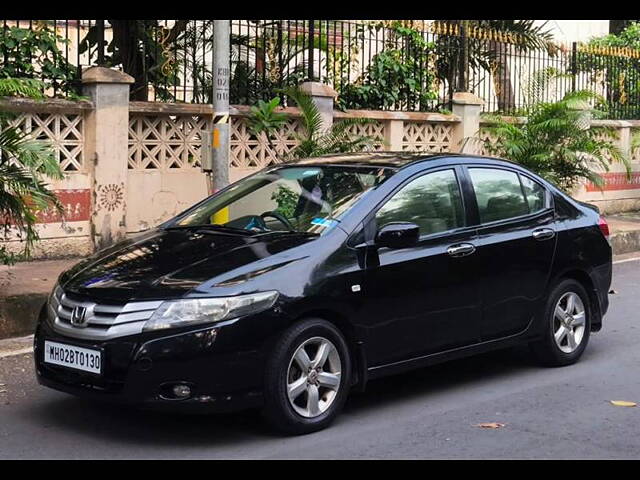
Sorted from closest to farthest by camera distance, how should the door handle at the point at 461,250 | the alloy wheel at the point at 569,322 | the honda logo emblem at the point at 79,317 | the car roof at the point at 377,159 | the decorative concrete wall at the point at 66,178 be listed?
the honda logo emblem at the point at 79,317 → the door handle at the point at 461,250 → the car roof at the point at 377,159 → the alloy wheel at the point at 569,322 → the decorative concrete wall at the point at 66,178

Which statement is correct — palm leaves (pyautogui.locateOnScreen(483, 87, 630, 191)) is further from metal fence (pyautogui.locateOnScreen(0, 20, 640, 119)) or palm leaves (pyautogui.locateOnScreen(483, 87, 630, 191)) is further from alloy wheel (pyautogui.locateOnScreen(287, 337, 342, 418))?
alloy wheel (pyautogui.locateOnScreen(287, 337, 342, 418))

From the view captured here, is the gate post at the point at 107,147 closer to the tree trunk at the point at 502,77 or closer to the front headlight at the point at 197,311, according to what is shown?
the front headlight at the point at 197,311

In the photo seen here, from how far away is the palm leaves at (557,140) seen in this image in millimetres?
14297

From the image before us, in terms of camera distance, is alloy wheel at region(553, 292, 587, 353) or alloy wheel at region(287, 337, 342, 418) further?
alloy wheel at region(553, 292, 587, 353)

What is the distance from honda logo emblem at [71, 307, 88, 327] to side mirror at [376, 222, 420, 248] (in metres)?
1.75

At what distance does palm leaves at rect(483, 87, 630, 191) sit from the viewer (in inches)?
563

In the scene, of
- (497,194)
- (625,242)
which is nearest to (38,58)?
(497,194)

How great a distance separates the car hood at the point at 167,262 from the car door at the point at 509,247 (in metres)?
→ 1.44


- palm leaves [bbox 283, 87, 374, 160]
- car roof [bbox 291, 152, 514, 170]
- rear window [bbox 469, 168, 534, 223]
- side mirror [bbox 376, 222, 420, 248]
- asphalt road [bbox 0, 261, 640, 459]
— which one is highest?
palm leaves [bbox 283, 87, 374, 160]

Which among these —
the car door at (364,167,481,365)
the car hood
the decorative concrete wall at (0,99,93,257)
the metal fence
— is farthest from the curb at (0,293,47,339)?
the car door at (364,167,481,365)

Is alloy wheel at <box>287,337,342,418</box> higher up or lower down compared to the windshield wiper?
lower down

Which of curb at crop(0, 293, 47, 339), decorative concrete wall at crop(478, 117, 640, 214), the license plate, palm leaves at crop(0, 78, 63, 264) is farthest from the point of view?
decorative concrete wall at crop(478, 117, 640, 214)

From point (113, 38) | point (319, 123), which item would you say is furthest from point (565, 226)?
point (113, 38)

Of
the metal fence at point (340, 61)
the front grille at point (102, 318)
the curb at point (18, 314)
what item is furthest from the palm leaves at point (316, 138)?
the front grille at point (102, 318)
